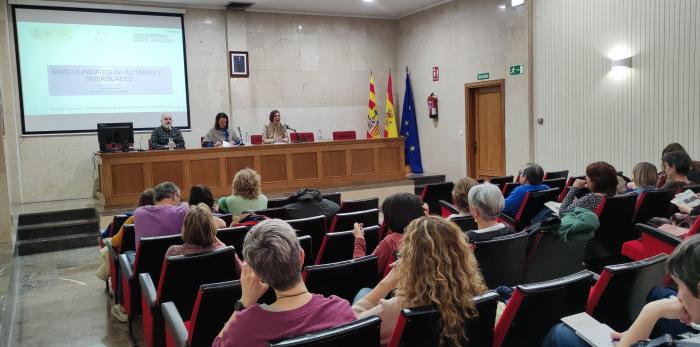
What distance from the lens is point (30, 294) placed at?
190 inches

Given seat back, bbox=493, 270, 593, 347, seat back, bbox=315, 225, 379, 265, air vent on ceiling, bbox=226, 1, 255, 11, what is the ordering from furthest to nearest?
air vent on ceiling, bbox=226, 1, 255, 11 < seat back, bbox=315, 225, 379, 265 < seat back, bbox=493, 270, 593, 347

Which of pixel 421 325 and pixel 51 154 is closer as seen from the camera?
pixel 421 325

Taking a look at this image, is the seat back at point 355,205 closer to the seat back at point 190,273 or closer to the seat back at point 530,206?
the seat back at point 530,206

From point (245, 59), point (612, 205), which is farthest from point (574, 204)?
point (245, 59)

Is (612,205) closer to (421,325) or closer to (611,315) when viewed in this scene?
(611,315)

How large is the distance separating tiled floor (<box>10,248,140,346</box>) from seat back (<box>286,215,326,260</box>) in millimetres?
1340

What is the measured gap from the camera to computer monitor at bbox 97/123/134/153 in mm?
7191

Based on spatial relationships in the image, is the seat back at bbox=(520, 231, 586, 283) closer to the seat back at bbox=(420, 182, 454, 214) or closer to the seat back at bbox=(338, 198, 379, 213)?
the seat back at bbox=(338, 198, 379, 213)

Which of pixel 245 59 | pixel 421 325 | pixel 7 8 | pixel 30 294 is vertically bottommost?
pixel 30 294

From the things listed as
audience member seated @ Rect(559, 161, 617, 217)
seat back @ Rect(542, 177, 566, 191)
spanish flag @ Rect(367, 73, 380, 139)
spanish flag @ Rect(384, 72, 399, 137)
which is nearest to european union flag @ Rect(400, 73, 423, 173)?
spanish flag @ Rect(384, 72, 399, 137)

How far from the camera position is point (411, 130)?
36.6 feet

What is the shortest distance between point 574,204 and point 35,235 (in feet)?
20.5

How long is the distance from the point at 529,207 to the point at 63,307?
12.8 ft

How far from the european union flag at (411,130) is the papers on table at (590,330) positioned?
9.29 m
